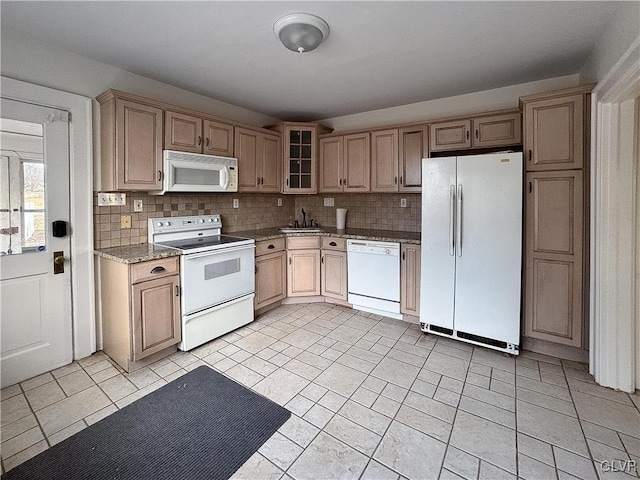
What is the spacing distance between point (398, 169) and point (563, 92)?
1.53m

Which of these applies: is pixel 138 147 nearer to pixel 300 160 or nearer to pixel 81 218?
pixel 81 218

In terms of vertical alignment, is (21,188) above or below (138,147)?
below

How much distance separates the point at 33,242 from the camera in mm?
2223

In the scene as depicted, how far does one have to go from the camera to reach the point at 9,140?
6.84 ft

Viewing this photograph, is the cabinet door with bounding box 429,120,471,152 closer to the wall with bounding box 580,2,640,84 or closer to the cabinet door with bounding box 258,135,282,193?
the wall with bounding box 580,2,640,84

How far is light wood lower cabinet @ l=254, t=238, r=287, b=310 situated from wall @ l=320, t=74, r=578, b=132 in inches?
75.6

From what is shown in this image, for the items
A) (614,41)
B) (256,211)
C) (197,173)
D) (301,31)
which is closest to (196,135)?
(197,173)

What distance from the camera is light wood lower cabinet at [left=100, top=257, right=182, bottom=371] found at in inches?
88.3

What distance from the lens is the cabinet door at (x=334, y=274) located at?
3.61 m

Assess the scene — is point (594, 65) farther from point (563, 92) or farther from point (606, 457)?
point (606, 457)

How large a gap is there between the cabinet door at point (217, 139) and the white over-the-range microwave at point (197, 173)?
9 cm

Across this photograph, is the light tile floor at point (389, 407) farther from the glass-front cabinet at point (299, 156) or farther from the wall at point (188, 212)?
the glass-front cabinet at point (299, 156)

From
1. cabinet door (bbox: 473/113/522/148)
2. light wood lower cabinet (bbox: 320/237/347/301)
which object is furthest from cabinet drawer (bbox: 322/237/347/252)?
cabinet door (bbox: 473/113/522/148)

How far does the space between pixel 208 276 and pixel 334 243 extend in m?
1.52
